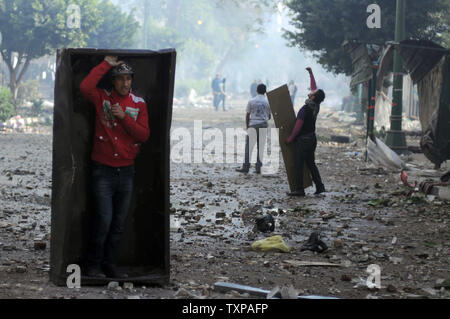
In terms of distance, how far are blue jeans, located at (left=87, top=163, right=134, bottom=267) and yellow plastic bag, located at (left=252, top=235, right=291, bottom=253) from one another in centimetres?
218

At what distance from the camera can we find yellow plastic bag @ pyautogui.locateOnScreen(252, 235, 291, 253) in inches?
307

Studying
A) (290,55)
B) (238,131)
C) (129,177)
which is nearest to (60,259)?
(129,177)

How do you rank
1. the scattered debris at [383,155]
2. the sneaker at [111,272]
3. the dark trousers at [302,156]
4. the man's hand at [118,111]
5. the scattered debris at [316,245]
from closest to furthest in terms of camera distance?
1. the man's hand at [118,111]
2. the sneaker at [111,272]
3. the scattered debris at [316,245]
4. the dark trousers at [302,156]
5. the scattered debris at [383,155]

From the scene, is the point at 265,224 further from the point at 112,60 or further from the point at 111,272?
the point at 112,60

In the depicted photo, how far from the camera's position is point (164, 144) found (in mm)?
6141

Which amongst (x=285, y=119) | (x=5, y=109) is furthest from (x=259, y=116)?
(x=5, y=109)

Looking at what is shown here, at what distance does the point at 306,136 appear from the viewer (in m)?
11.8

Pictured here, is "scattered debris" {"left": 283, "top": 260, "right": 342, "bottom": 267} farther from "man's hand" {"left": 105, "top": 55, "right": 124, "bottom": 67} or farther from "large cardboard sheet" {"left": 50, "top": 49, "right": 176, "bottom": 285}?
"man's hand" {"left": 105, "top": 55, "right": 124, "bottom": 67}

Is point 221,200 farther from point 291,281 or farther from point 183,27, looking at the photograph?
point 183,27

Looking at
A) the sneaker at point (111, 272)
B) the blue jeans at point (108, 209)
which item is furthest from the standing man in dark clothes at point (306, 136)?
the sneaker at point (111, 272)

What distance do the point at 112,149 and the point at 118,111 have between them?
13.2 inches

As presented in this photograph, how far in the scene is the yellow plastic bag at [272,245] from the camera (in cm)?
781

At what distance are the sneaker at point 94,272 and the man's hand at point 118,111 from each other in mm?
1270

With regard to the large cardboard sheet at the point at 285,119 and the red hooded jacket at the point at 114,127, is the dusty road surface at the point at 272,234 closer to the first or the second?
the large cardboard sheet at the point at 285,119
